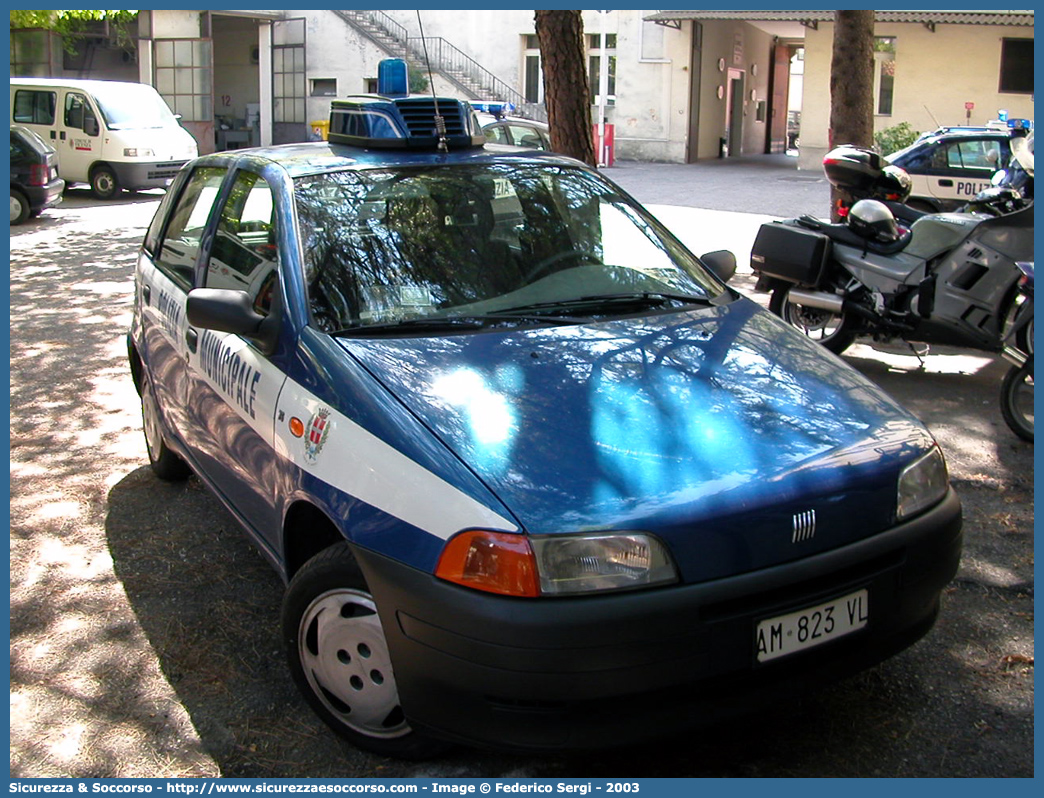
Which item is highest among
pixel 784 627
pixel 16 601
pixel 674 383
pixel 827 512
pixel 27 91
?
pixel 27 91

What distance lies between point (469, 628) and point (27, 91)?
20561mm

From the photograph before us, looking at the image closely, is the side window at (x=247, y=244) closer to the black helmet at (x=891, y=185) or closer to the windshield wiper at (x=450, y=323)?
the windshield wiper at (x=450, y=323)

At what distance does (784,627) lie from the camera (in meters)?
2.75

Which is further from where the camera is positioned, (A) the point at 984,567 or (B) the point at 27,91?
(B) the point at 27,91

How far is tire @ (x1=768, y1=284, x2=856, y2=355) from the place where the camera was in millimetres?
7367

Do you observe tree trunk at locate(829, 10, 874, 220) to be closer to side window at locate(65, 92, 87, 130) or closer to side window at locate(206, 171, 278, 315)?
side window at locate(206, 171, 278, 315)

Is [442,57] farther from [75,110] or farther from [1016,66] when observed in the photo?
[1016,66]

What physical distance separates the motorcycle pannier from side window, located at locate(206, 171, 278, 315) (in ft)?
13.8

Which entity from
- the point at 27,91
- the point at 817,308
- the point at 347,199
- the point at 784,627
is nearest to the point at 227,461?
the point at 347,199

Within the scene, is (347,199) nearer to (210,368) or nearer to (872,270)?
(210,368)

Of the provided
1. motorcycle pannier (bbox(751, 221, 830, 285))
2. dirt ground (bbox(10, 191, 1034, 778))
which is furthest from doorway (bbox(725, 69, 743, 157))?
dirt ground (bbox(10, 191, 1034, 778))

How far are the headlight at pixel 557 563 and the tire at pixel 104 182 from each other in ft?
62.2

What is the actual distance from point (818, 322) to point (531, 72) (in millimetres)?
25611

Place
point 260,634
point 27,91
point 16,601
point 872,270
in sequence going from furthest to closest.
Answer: point 27,91 → point 872,270 → point 16,601 → point 260,634
